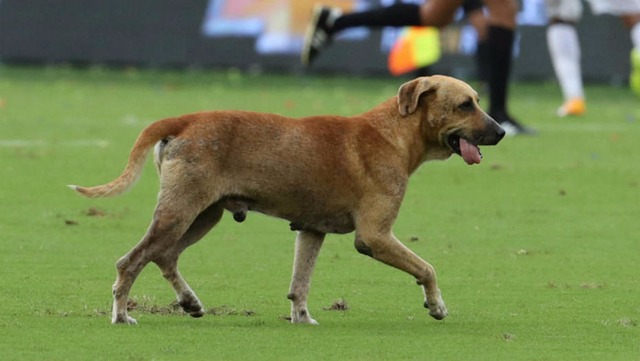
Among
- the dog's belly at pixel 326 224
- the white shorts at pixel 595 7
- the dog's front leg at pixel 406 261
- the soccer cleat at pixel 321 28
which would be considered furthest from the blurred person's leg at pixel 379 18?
the dog's front leg at pixel 406 261

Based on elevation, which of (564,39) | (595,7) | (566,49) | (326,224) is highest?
(326,224)

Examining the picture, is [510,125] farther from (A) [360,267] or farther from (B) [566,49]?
(A) [360,267]

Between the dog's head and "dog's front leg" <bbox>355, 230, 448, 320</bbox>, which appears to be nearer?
"dog's front leg" <bbox>355, 230, 448, 320</bbox>

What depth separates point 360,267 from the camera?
28.8ft

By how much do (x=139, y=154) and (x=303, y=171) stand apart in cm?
71

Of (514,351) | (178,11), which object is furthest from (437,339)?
(178,11)

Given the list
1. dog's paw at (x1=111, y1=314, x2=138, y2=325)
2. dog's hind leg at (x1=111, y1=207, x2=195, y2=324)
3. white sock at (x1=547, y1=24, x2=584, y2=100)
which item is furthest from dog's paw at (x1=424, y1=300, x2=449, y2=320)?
white sock at (x1=547, y1=24, x2=584, y2=100)

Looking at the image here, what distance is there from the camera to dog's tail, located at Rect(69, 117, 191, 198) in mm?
6934

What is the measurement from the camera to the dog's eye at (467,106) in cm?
735

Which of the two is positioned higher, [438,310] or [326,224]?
[326,224]

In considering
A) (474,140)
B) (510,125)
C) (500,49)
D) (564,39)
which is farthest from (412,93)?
(564,39)

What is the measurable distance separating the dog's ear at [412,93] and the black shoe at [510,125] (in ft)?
26.2

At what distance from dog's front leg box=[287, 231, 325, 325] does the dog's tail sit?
0.81 metres

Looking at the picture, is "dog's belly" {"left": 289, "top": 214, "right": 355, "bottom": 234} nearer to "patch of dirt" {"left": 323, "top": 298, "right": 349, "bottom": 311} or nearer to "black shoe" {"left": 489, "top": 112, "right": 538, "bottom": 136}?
"patch of dirt" {"left": 323, "top": 298, "right": 349, "bottom": 311}
